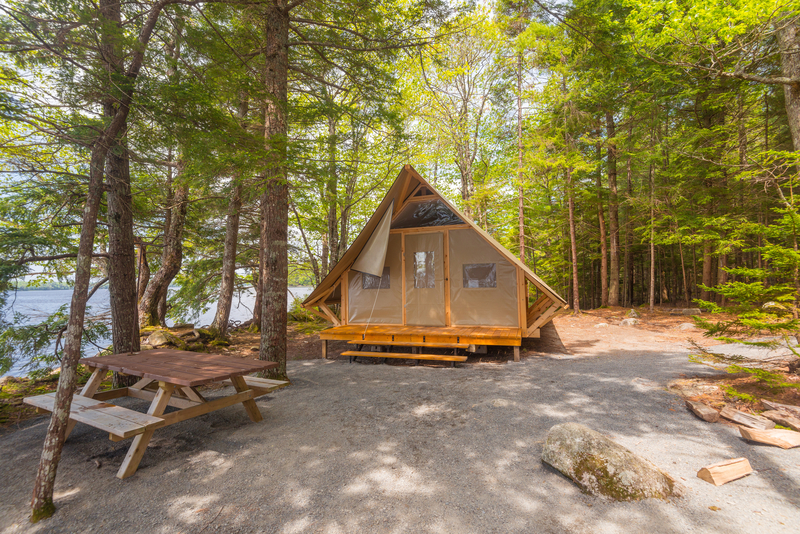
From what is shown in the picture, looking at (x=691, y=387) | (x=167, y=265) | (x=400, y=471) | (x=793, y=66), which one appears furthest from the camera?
(x=167, y=265)

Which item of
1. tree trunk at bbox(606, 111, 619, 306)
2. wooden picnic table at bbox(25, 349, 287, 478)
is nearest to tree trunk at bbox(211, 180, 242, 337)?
wooden picnic table at bbox(25, 349, 287, 478)

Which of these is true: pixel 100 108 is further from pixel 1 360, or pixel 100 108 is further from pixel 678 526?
pixel 678 526

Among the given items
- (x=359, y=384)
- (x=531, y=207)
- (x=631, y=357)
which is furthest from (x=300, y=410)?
(x=531, y=207)

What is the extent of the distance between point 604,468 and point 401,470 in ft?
4.60

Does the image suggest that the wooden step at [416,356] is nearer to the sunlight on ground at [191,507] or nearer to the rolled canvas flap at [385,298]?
the rolled canvas flap at [385,298]

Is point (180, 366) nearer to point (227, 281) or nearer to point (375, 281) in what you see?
point (375, 281)

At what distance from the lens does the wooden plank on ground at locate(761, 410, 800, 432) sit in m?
2.61

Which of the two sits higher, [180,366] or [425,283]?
[425,283]

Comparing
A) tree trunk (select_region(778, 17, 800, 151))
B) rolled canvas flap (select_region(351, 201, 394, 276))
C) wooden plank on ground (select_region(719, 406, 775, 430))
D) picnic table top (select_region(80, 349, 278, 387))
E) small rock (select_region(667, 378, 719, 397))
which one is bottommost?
small rock (select_region(667, 378, 719, 397))

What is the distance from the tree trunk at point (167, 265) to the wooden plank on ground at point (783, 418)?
9.45m

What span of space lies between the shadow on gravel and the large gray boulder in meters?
0.08

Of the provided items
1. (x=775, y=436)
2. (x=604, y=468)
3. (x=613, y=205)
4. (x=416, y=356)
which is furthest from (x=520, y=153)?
(x=604, y=468)

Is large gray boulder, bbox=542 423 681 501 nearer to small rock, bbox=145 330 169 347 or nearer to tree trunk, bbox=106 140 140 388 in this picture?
tree trunk, bbox=106 140 140 388

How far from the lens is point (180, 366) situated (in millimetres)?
2961
